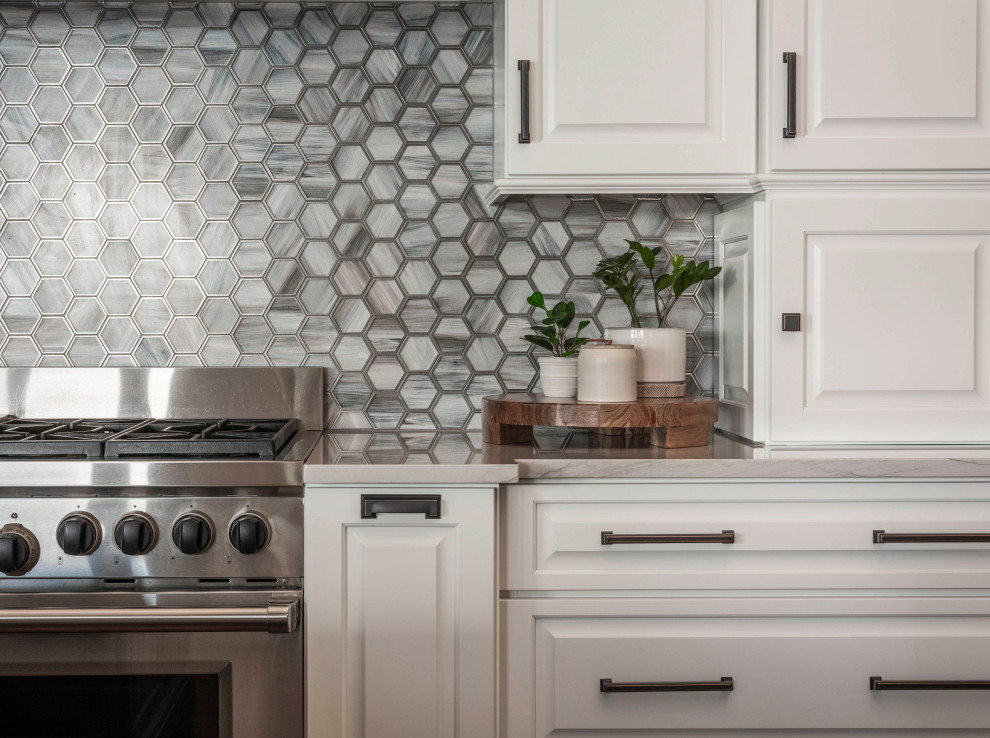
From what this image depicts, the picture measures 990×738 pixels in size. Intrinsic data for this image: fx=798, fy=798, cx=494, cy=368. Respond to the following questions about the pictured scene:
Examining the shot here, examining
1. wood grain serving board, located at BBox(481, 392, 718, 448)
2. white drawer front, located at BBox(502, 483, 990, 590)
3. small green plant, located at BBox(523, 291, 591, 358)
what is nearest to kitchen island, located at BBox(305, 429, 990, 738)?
white drawer front, located at BBox(502, 483, 990, 590)

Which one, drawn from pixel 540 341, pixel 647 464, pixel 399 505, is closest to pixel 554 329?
pixel 540 341

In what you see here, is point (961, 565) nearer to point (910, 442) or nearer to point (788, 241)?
point (910, 442)

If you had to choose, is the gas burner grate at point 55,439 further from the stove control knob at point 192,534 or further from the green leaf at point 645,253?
the green leaf at point 645,253

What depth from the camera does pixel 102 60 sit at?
192cm

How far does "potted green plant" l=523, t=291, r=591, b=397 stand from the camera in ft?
5.65

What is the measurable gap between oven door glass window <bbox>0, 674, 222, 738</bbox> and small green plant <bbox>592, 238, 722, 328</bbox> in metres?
1.17

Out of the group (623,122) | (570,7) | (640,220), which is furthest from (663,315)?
(570,7)

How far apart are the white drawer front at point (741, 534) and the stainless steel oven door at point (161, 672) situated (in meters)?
0.44

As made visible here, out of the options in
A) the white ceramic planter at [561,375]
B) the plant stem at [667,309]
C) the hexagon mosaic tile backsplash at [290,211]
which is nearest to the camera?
the white ceramic planter at [561,375]

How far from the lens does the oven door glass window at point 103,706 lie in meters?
1.40

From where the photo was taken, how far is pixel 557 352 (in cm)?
179

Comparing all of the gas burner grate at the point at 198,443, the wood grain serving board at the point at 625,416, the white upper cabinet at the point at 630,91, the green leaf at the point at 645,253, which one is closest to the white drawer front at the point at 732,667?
the wood grain serving board at the point at 625,416

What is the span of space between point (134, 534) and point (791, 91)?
4.89 feet

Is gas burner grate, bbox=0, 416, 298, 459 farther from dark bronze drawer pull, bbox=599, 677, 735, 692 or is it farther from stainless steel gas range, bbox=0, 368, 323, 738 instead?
dark bronze drawer pull, bbox=599, 677, 735, 692
